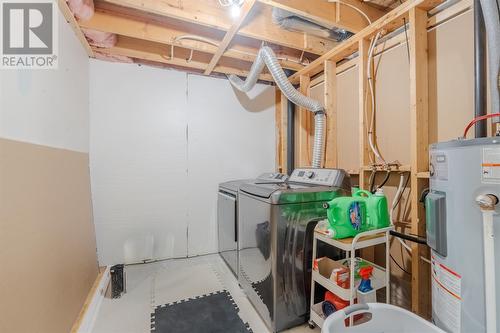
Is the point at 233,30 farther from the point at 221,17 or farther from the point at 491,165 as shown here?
the point at 491,165

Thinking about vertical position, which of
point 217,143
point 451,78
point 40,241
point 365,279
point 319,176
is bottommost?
point 365,279

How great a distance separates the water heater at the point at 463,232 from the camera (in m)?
0.87

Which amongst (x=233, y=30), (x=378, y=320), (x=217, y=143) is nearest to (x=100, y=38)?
(x=233, y=30)

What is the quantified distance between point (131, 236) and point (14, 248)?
63.6 inches

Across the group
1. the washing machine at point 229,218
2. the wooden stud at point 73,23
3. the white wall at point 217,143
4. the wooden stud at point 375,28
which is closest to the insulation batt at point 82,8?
the wooden stud at point 73,23

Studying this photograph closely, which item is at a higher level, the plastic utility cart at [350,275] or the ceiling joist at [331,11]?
the ceiling joist at [331,11]

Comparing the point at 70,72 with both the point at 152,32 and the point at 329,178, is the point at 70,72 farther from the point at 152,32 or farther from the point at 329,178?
the point at 329,178

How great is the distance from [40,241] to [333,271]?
5.89 feet

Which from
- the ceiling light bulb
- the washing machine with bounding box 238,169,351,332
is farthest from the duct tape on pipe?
the ceiling light bulb

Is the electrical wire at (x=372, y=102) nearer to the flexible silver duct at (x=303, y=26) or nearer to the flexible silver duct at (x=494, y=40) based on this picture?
the flexible silver duct at (x=303, y=26)

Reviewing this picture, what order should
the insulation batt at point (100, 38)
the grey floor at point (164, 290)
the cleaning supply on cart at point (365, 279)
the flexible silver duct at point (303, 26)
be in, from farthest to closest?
the insulation batt at point (100, 38) → the flexible silver duct at point (303, 26) → the grey floor at point (164, 290) → the cleaning supply on cart at point (365, 279)

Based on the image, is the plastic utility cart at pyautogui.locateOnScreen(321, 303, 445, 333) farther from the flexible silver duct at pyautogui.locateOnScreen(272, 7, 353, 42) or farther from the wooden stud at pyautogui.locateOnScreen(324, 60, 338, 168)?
the flexible silver duct at pyautogui.locateOnScreen(272, 7, 353, 42)

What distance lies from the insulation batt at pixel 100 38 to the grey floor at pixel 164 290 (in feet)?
8.10

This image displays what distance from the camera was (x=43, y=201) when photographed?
1404mm
